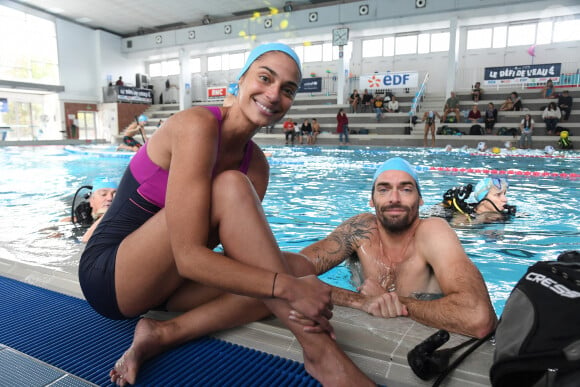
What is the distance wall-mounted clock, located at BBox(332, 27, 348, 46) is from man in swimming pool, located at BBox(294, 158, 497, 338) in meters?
21.1

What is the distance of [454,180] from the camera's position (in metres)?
9.00

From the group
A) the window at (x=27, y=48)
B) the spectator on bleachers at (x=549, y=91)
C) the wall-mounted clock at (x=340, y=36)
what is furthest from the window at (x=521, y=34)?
the window at (x=27, y=48)

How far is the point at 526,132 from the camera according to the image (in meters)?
15.7

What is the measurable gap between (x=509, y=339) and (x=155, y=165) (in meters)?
1.35

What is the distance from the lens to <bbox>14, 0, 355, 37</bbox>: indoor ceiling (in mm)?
22672

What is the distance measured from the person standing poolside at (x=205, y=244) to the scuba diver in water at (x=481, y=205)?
12.6ft

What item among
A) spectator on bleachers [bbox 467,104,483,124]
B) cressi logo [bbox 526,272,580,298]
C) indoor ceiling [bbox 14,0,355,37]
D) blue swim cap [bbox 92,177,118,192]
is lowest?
blue swim cap [bbox 92,177,118,192]

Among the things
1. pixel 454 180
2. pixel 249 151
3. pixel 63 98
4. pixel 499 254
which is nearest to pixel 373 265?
pixel 249 151

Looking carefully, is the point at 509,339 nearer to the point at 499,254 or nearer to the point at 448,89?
the point at 499,254

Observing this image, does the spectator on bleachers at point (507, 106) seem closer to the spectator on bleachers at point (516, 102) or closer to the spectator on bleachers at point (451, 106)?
the spectator on bleachers at point (516, 102)

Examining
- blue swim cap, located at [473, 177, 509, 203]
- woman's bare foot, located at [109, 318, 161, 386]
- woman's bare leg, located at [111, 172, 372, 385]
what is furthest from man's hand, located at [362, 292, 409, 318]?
blue swim cap, located at [473, 177, 509, 203]

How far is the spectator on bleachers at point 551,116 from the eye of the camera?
1642 cm

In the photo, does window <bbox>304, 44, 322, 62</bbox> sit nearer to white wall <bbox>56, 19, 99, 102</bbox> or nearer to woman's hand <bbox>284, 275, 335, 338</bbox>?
white wall <bbox>56, 19, 99, 102</bbox>

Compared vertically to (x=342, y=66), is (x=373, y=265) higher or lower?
lower
